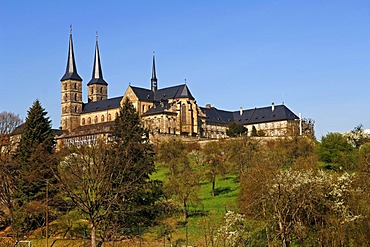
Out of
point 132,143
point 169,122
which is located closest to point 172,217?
point 132,143

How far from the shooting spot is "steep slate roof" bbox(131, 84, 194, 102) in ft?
347

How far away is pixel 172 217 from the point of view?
1526 inches

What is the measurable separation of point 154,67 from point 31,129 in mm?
86131

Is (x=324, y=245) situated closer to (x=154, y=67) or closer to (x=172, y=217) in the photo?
(x=172, y=217)

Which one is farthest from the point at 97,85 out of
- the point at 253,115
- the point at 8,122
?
the point at 8,122

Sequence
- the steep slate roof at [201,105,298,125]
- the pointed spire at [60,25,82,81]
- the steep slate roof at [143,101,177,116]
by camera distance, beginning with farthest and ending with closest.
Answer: the pointed spire at [60,25,82,81] < the steep slate roof at [201,105,298,125] < the steep slate roof at [143,101,177,116]

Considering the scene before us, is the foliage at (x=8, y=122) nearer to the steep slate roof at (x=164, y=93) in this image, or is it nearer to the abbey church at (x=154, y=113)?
the abbey church at (x=154, y=113)

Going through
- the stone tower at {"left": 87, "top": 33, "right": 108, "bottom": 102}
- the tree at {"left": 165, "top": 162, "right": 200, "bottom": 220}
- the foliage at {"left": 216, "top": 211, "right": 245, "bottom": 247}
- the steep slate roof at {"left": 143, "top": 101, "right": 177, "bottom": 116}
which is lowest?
the foliage at {"left": 216, "top": 211, "right": 245, "bottom": 247}

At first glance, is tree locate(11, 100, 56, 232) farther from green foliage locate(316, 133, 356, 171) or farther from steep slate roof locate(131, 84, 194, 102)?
steep slate roof locate(131, 84, 194, 102)

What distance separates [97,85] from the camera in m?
127

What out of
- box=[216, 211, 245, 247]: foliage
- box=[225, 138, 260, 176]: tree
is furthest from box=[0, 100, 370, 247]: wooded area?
box=[225, 138, 260, 176]: tree

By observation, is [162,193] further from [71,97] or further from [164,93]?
[71,97]

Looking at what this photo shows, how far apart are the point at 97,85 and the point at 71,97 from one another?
6.85 m

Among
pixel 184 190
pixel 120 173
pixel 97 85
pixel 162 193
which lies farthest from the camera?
pixel 97 85
